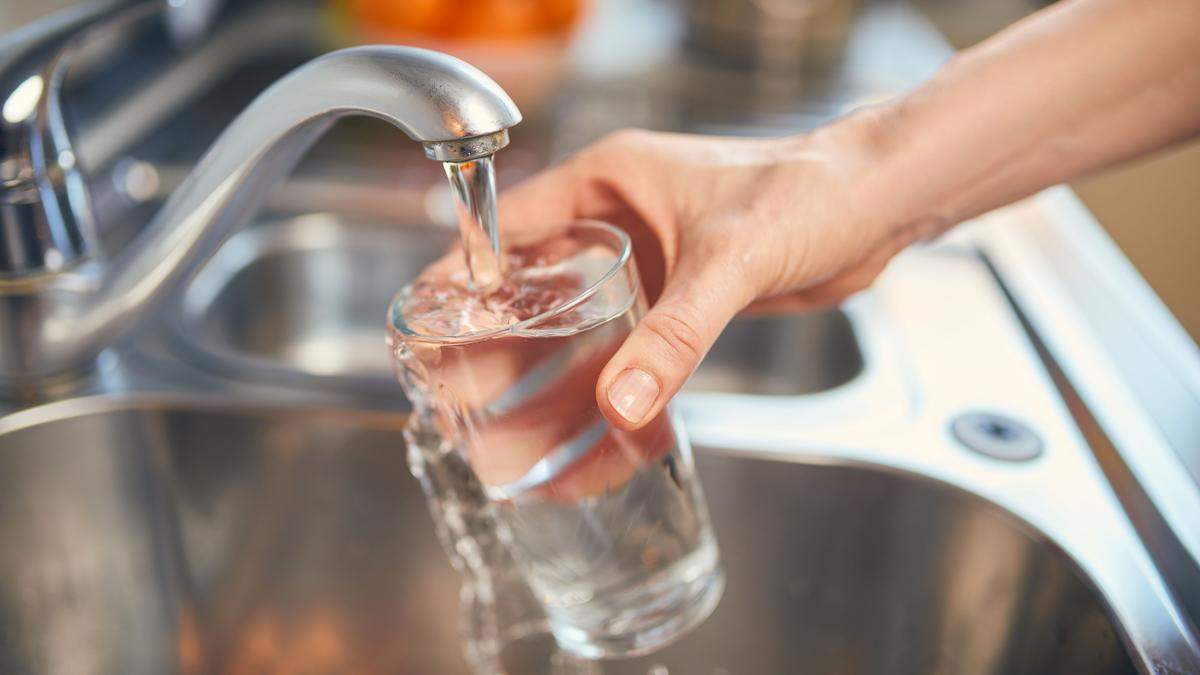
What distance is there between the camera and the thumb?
1.41 ft

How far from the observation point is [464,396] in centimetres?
45

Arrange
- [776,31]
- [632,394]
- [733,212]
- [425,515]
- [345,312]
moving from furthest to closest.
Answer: [776,31], [345,312], [425,515], [733,212], [632,394]

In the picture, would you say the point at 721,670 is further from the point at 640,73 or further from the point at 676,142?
the point at 640,73

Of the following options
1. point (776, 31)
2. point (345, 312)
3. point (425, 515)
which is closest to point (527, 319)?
point (425, 515)

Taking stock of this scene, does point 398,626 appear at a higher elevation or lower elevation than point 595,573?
lower

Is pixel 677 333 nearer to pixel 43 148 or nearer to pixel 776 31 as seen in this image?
pixel 43 148

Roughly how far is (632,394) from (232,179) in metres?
0.23

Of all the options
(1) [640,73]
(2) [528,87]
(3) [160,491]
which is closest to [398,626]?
(3) [160,491]

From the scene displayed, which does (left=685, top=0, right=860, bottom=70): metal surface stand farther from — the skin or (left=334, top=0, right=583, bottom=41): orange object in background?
the skin

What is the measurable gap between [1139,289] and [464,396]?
1.69ft

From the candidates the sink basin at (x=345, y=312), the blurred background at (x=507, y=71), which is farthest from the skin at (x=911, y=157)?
the blurred background at (x=507, y=71)

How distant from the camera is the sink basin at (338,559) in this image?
23.9 inches

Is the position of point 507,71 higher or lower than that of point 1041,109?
lower

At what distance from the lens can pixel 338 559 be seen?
2.22 ft
